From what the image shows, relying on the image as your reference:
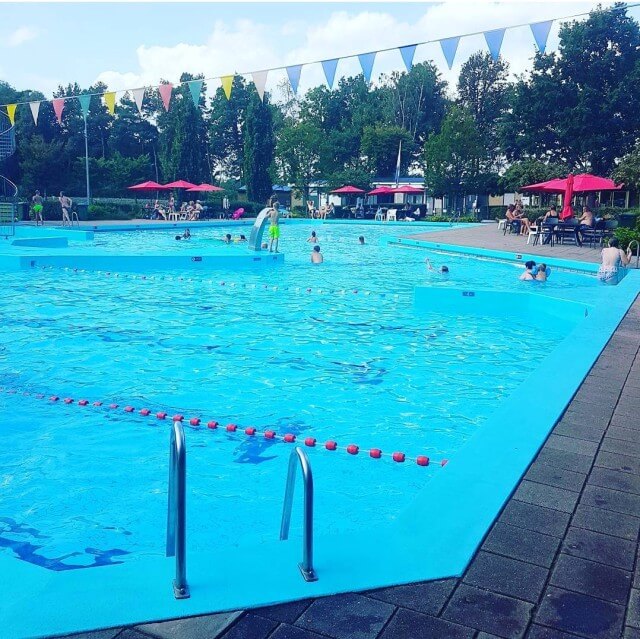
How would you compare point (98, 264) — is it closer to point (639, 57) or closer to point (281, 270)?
point (281, 270)

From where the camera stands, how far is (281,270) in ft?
51.8

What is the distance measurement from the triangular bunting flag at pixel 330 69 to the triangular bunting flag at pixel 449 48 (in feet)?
7.09

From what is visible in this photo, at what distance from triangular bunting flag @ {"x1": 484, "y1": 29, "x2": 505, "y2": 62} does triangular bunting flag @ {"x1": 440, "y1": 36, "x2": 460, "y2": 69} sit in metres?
0.49

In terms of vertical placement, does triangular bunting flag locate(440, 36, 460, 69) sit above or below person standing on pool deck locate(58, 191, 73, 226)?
above

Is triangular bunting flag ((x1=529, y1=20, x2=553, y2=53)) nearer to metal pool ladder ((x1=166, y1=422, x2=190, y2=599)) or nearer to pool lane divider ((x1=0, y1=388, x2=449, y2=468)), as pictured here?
pool lane divider ((x1=0, y1=388, x2=449, y2=468))

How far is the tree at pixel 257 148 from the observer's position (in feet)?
139

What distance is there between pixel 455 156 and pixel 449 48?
31582 mm

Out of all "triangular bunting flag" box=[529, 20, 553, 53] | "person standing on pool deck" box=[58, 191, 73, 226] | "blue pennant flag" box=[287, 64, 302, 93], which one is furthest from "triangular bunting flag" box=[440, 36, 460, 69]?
"person standing on pool deck" box=[58, 191, 73, 226]

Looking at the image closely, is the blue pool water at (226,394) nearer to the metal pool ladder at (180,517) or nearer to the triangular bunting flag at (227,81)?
the metal pool ladder at (180,517)

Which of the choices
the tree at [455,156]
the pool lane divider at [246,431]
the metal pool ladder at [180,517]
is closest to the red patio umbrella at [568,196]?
the pool lane divider at [246,431]

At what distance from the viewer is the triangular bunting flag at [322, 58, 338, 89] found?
12445mm

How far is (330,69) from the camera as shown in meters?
12.7

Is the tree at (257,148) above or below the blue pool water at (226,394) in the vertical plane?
above

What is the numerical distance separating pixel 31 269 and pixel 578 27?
35296mm
